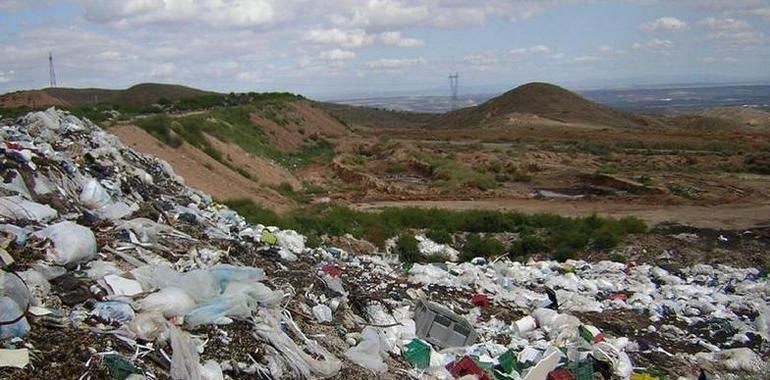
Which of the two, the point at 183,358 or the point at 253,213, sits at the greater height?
the point at 183,358

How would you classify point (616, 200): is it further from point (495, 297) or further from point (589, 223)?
point (495, 297)

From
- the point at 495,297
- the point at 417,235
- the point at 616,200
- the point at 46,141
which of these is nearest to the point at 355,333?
the point at 495,297

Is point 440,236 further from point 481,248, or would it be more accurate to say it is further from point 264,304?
point 264,304

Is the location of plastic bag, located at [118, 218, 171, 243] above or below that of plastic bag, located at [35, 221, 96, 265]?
below

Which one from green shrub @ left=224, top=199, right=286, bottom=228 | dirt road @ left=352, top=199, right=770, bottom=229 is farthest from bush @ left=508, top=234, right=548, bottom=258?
green shrub @ left=224, top=199, right=286, bottom=228

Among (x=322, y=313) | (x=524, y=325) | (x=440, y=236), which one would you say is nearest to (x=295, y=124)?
(x=440, y=236)

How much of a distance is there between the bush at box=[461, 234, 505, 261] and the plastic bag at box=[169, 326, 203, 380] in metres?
9.18

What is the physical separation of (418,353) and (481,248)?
7.92 m

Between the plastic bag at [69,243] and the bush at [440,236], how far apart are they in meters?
9.45

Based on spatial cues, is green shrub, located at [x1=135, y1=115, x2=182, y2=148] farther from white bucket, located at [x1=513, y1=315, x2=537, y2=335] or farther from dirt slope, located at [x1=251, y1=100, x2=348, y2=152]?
white bucket, located at [x1=513, y1=315, x2=537, y2=335]

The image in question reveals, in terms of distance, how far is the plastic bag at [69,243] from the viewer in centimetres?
461

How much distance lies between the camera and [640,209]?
57.2ft

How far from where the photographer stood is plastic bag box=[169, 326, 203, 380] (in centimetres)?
370

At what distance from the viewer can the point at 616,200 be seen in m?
19.1
